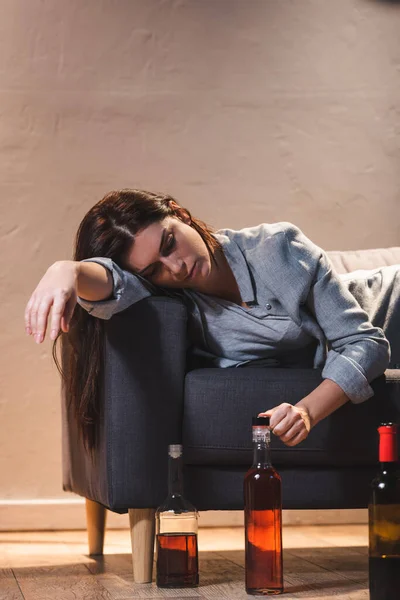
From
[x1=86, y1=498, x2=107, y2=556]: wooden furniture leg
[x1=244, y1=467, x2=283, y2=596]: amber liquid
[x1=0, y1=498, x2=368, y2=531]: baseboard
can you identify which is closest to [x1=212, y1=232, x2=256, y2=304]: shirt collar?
[x1=244, y1=467, x2=283, y2=596]: amber liquid

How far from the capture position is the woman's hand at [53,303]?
1439 mm

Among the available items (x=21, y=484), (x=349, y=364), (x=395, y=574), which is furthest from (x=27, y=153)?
(x=395, y=574)

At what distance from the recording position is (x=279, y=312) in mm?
1843

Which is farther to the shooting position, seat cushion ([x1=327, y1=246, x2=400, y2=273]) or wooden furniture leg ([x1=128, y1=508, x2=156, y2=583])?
seat cushion ([x1=327, y1=246, x2=400, y2=273])

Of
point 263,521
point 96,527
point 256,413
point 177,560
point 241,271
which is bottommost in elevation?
point 96,527

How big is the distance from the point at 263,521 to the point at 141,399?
14.7 inches

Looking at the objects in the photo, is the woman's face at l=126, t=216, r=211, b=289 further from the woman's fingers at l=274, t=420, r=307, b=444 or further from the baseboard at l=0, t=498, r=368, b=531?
the baseboard at l=0, t=498, r=368, b=531

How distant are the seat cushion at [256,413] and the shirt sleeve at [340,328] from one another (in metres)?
0.08

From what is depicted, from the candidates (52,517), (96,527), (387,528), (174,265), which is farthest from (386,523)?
(52,517)

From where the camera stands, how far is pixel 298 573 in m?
1.80

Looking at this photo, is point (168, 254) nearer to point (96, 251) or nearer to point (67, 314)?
point (96, 251)

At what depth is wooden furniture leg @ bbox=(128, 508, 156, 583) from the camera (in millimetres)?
1707

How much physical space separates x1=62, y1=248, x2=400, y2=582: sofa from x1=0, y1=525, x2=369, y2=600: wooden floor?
0.14 meters

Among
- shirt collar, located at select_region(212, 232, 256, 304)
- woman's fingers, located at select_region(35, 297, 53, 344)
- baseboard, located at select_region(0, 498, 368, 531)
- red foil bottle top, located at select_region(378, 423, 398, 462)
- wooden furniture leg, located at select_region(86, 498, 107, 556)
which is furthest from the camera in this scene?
baseboard, located at select_region(0, 498, 368, 531)
